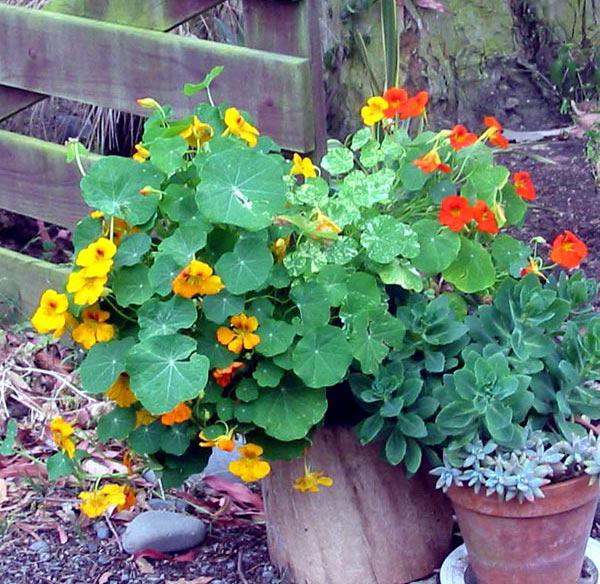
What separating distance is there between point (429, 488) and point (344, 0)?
2198 millimetres

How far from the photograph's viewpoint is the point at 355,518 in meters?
2.24

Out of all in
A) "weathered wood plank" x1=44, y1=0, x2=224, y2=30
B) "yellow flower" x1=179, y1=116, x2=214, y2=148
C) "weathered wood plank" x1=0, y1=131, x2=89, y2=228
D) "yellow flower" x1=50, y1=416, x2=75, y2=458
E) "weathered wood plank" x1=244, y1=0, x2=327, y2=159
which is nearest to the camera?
"yellow flower" x1=179, y1=116, x2=214, y2=148

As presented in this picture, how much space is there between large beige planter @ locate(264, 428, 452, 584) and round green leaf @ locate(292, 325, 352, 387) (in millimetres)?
297

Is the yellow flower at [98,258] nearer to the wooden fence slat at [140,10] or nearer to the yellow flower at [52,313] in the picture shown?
the yellow flower at [52,313]

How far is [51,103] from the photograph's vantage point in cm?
437

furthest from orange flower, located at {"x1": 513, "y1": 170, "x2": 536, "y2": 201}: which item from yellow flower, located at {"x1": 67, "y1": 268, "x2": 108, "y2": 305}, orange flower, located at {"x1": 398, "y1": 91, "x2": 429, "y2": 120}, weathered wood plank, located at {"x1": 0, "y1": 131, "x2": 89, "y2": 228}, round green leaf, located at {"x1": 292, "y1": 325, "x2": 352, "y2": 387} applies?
weathered wood plank, located at {"x1": 0, "y1": 131, "x2": 89, "y2": 228}

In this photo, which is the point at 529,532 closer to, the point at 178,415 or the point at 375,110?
the point at 178,415

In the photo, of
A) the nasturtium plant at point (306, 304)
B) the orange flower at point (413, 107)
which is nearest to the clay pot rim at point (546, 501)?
the nasturtium plant at point (306, 304)

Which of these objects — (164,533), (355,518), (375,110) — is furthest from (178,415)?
(375,110)

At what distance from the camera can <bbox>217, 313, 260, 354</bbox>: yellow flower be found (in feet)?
6.31

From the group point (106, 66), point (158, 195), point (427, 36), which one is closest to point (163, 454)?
point (158, 195)

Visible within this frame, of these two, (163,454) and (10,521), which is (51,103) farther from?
(163,454)

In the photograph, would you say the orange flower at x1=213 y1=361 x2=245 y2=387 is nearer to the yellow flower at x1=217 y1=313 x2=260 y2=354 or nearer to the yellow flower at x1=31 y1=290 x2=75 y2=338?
the yellow flower at x1=217 y1=313 x2=260 y2=354

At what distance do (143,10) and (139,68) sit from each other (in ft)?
0.53
